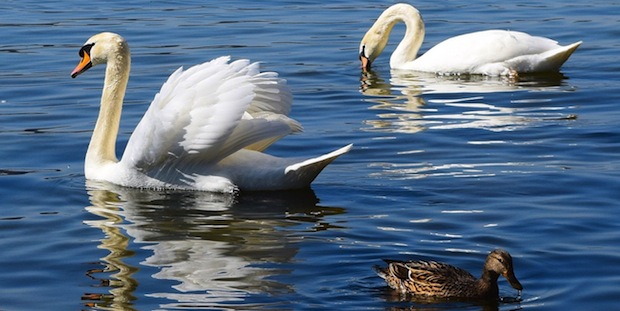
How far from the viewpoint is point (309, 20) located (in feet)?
71.4

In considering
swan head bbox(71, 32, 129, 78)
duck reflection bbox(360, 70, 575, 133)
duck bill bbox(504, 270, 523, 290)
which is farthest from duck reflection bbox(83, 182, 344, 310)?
duck reflection bbox(360, 70, 575, 133)

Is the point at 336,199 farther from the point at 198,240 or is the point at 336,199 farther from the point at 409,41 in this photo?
the point at 409,41

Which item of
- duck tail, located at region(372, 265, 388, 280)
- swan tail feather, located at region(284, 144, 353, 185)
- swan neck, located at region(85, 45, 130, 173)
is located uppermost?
swan neck, located at region(85, 45, 130, 173)

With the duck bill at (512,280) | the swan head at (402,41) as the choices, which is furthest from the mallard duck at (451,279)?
the swan head at (402,41)

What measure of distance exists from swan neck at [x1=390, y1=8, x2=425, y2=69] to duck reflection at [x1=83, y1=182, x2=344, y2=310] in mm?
7118

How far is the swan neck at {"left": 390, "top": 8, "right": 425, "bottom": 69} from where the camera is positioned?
59.4 feet

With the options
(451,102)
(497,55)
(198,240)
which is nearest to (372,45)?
(497,55)

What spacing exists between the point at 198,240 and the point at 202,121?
1.14 meters

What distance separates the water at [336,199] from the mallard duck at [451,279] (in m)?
0.10

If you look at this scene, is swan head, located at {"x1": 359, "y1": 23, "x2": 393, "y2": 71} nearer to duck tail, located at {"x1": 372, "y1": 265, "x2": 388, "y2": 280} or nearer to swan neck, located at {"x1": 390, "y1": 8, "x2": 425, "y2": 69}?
swan neck, located at {"x1": 390, "y1": 8, "x2": 425, "y2": 69}

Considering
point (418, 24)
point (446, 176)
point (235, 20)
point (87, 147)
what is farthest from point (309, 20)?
point (446, 176)

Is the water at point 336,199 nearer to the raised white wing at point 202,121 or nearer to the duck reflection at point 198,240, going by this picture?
the duck reflection at point 198,240

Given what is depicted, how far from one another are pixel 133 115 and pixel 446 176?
13.7ft

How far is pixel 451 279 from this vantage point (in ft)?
26.6
